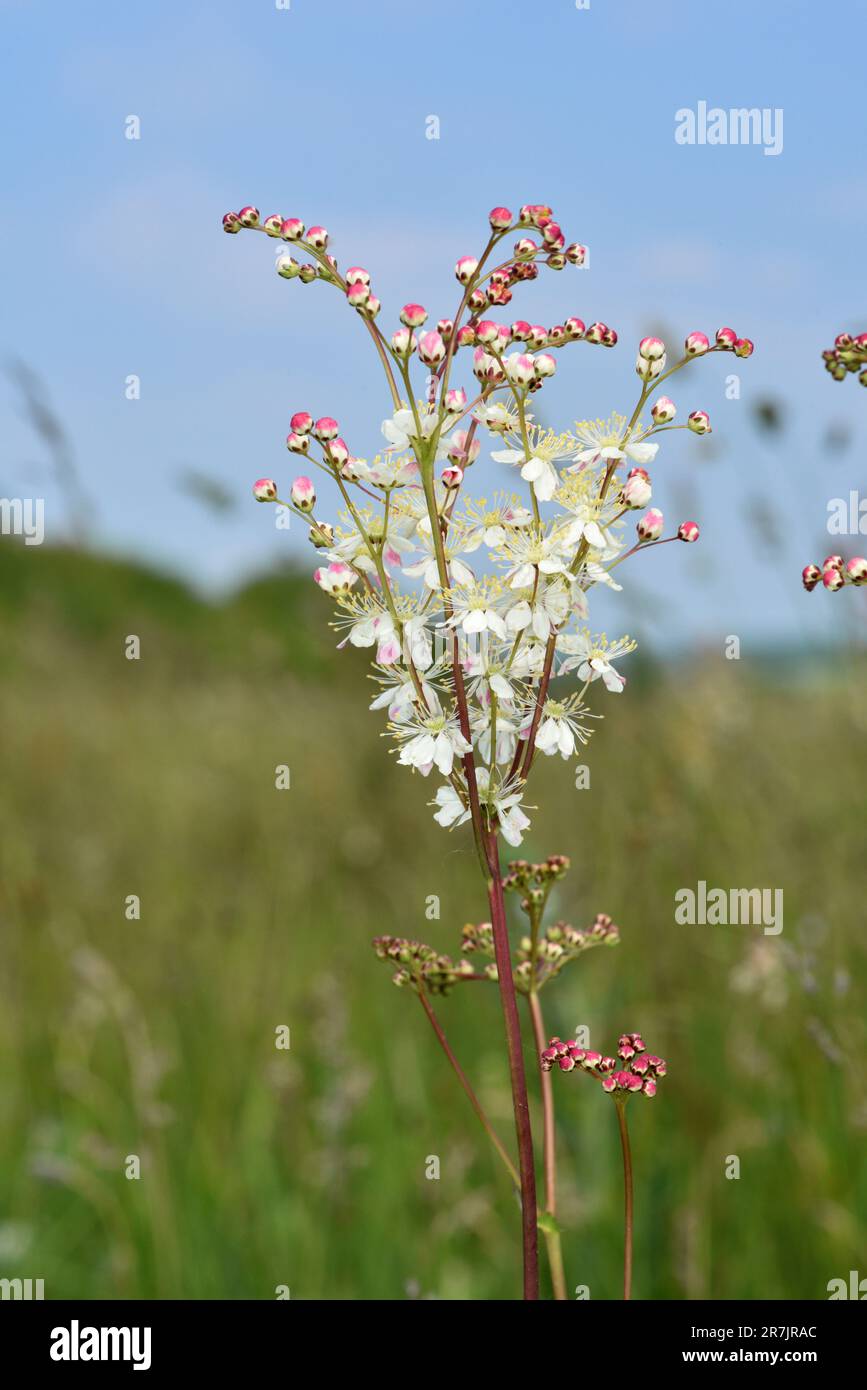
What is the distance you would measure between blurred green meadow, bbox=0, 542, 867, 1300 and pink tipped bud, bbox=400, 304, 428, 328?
1.19 m

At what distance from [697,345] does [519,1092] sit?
0.86 m

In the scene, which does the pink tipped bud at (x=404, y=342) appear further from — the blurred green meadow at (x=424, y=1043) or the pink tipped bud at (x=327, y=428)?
the blurred green meadow at (x=424, y=1043)

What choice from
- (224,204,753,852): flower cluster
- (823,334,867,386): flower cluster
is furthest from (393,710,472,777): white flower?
(823,334,867,386): flower cluster

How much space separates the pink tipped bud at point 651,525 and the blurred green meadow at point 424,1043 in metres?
Result: 1.00

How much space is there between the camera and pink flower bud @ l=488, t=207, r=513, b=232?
142 centimetres

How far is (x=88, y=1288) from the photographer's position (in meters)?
4.22

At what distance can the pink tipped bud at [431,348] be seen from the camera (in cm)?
136

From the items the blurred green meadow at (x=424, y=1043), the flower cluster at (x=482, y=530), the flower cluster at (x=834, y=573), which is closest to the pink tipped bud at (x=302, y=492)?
the flower cluster at (x=482, y=530)

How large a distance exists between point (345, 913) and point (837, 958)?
3.04 metres

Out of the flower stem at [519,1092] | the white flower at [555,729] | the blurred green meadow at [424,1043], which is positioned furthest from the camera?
the blurred green meadow at [424,1043]
